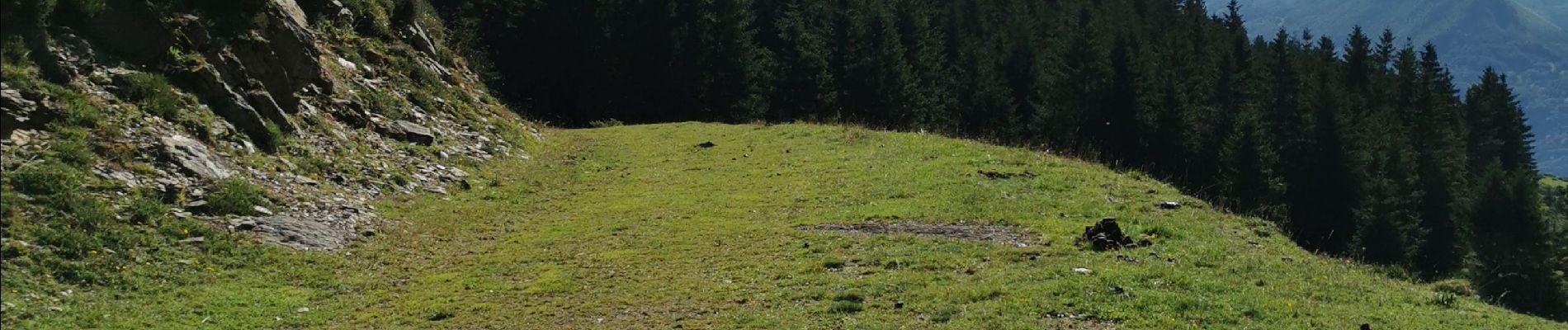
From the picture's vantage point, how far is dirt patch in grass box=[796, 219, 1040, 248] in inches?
613

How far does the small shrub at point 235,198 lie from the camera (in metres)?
14.3

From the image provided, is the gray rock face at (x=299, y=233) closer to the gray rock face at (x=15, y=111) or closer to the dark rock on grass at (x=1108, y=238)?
the gray rock face at (x=15, y=111)

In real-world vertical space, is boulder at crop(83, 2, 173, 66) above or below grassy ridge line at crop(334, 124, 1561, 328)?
above

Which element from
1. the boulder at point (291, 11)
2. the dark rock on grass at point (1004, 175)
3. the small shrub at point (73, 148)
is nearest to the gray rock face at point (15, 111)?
the small shrub at point (73, 148)

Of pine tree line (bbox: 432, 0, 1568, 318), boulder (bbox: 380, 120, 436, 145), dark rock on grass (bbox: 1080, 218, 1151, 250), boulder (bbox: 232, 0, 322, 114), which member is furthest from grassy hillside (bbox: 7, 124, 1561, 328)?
pine tree line (bbox: 432, 0, 1568, 318)

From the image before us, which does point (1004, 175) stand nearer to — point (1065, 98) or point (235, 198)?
point (235, 198)

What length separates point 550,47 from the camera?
51.8 metres

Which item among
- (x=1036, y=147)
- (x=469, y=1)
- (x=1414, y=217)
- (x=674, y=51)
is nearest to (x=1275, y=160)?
(x=1414, y=217)

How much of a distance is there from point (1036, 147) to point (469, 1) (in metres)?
32.6

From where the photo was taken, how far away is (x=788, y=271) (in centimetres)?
Result: 1339

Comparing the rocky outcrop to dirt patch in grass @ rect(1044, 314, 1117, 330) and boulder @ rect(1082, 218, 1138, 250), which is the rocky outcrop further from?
boulder @ rect(1082, 218, 1138, 250)

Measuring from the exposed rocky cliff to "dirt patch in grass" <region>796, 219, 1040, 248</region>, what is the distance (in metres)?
7.19

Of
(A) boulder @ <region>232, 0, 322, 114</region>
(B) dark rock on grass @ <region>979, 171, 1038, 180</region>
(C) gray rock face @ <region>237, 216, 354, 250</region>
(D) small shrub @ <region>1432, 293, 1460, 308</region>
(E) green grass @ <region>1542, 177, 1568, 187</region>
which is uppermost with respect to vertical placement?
(A) boulder @ <region>232, 0, 322, 114</region>

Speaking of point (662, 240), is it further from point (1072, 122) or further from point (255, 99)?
point (1072, 122)
